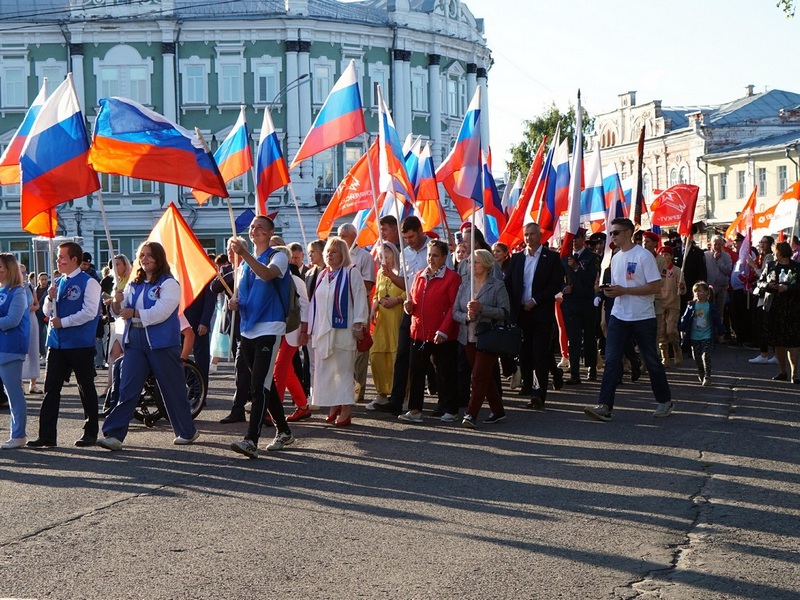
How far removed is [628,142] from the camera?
85.4 metres

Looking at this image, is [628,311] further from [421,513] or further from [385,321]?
[421,513]

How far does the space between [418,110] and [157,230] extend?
4586 cm

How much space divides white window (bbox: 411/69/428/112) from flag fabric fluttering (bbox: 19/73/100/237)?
45836 mm

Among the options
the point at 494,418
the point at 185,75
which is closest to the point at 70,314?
the point at 494,418

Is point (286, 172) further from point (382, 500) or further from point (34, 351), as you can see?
point (382, 500)

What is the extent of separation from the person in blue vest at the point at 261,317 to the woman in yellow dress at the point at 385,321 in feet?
9.37

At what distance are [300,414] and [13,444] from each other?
2.86 meters

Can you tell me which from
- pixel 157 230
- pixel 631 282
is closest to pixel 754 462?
pixel 631 282

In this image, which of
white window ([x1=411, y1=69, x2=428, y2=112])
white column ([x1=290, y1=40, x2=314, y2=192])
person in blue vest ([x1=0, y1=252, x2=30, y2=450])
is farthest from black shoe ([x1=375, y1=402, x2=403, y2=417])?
white window ([x1=411, y1=69, x2=428, y2=112])

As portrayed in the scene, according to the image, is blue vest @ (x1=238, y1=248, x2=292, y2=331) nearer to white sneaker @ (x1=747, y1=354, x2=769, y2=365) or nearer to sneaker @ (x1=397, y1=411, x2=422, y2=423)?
sneaker @ (x1=397, y1=411, x2=422, y2=423)

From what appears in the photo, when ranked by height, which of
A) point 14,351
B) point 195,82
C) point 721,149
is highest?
point 195,82

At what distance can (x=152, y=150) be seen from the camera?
12.1 m

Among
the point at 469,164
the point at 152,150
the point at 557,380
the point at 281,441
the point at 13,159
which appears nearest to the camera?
the point at 281,441

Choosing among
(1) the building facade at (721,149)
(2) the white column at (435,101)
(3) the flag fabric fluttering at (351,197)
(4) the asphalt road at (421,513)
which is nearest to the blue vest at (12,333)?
(4) the asphalt road at (421,513)
